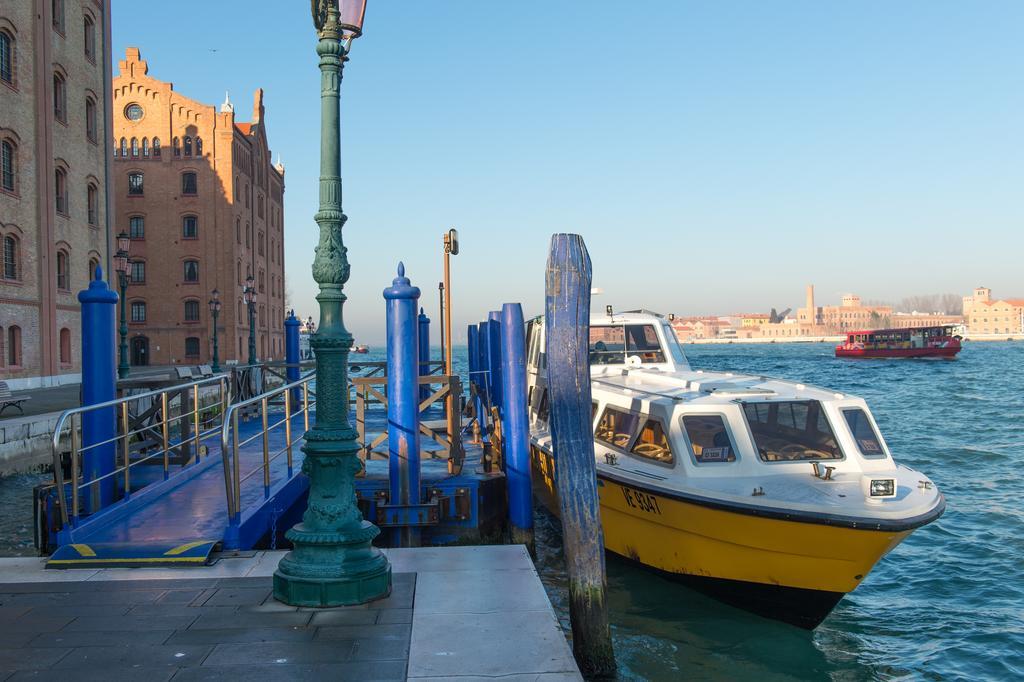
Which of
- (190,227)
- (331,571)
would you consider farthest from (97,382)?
(190,227)

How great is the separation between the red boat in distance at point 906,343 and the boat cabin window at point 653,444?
259 feet

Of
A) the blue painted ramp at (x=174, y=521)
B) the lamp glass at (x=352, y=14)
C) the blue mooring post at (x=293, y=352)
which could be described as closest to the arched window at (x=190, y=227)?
the blue mooring post at (x=293, y=352)

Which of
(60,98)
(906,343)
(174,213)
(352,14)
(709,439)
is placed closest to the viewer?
(352,14)

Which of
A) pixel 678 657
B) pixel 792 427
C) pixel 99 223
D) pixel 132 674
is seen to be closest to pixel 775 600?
pixel 678 657

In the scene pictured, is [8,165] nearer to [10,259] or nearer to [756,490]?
[10,259]

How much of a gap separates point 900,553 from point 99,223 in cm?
3310

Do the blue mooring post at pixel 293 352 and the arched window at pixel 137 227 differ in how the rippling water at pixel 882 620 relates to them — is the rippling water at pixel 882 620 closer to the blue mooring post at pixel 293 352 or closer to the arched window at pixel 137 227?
the blue mooring post at pixel 293 352

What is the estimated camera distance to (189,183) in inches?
2018

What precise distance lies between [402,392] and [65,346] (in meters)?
27.0

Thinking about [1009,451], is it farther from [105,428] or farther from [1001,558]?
[105,428]

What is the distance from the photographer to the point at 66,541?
23.6 ft

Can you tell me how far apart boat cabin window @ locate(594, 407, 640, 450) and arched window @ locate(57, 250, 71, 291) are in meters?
27.1

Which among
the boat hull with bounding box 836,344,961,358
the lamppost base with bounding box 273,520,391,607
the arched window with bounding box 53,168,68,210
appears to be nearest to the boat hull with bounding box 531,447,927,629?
the lamppost base with bounding box 273,520,391,607

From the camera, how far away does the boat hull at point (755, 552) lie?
813 centimetres
